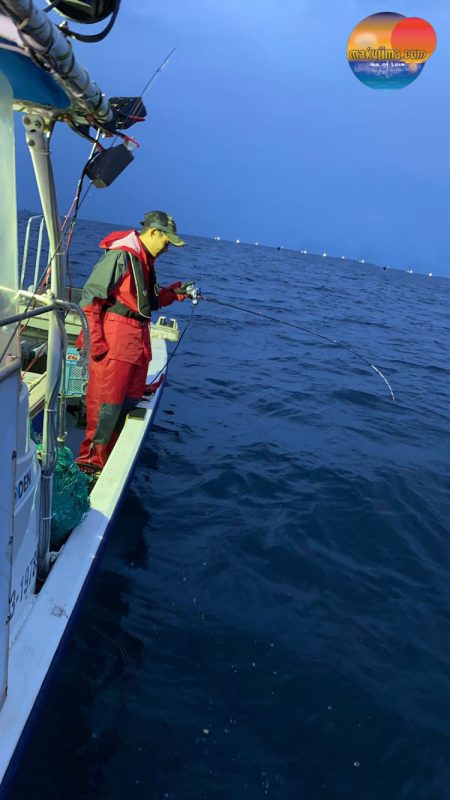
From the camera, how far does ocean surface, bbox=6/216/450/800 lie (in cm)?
278

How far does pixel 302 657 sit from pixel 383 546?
1686 mm

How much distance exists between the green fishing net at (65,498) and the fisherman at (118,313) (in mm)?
1189

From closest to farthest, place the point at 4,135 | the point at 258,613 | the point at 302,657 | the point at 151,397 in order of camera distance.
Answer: the point at 4,135
the point at 302,657
the point at 258,613
the point at 151,397

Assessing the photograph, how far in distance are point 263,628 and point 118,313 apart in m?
2.65

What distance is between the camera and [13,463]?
1905 millimetres

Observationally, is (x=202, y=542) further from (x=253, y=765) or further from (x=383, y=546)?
(x=253, y=765)

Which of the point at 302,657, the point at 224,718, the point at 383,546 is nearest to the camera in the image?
the point at 224,718

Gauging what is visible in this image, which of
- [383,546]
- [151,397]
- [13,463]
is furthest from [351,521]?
[13,463]

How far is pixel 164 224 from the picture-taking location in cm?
425

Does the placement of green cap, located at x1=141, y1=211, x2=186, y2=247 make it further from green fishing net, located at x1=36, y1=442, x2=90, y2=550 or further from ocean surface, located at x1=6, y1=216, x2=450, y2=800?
ocean surface, located at x1=6, y1=216, x2=450, y2=800

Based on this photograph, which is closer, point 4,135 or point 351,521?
point 4,135

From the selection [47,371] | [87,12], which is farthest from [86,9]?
[47,371]

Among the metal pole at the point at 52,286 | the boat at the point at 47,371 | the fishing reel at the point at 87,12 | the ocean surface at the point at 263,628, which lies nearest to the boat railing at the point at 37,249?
the metal pole at the point at 52,286

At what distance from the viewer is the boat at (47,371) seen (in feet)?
5.44
